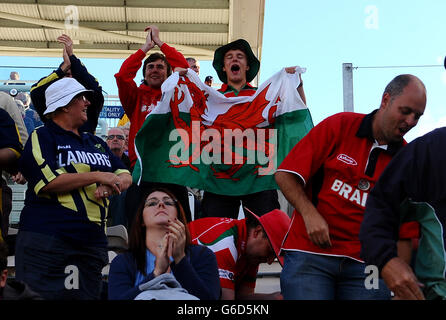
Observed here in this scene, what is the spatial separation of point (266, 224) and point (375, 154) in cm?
104

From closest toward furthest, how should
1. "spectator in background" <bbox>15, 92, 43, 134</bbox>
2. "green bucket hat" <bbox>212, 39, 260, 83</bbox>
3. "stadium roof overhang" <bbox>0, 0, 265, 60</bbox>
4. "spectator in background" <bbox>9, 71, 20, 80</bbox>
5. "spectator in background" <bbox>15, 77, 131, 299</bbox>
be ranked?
"spectator in background" <bbox>15, 77, 131, 299</bbox> → "green bucket hat" <bbox>212, 39, 260, 83</bbox> → "spectator in background" <bbox>15, 92, 43, 134</bbox> → "spectator in background" <bbox>9, 71, 20, 80</bbox> → "stadium roof overhang" <bbox>0, 0, 265, 60</bbox>

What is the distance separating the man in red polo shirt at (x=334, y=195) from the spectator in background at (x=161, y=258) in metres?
0.47

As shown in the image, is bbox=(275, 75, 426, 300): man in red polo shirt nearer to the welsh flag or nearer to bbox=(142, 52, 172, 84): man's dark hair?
the welsh flag

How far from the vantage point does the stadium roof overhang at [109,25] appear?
1559 centimetres

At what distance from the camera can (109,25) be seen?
16.4m

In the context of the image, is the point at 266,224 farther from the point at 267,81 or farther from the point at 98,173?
the point at 267,81

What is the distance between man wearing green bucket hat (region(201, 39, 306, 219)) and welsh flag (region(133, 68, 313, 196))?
70 mm

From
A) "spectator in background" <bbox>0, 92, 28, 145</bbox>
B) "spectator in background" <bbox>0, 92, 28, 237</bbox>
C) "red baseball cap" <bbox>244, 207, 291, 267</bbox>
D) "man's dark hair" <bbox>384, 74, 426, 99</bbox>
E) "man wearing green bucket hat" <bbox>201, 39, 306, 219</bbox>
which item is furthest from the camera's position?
"man wearing green bucket hat" <bbox>201, 39, 306, 219</bbox>

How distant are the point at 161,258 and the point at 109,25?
13.7 metres

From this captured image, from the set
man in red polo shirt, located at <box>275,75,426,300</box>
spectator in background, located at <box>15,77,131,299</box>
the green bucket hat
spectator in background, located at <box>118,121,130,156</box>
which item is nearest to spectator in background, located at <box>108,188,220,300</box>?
spectator in background, located at <box>15,77,131,299</box>

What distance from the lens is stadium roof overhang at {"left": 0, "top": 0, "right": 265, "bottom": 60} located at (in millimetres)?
15594

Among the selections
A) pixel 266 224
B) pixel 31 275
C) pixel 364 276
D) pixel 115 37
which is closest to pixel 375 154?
pixel 364 276

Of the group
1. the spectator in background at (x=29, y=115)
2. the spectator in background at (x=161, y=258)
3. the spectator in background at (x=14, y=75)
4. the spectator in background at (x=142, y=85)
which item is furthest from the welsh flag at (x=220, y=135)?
the spectator in background at (x=14, y=75)
